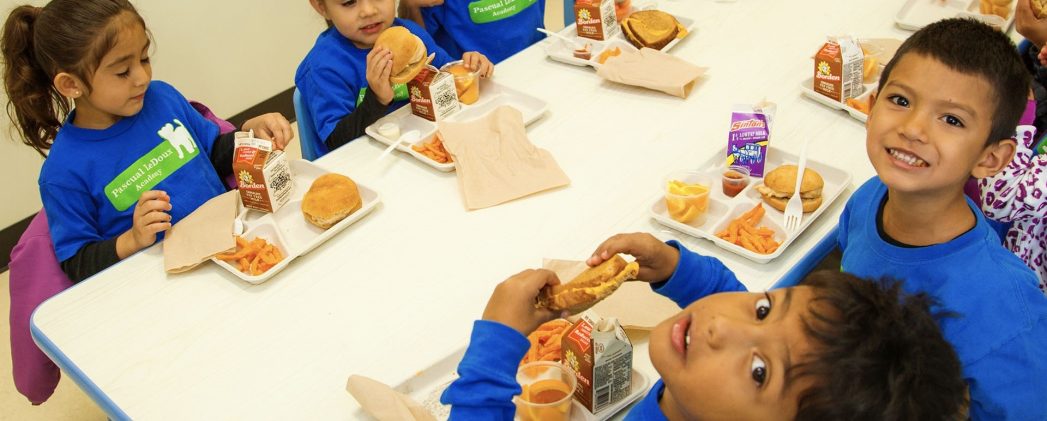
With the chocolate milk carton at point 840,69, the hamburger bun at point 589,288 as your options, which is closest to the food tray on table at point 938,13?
the chocolate milk carton at point 840,69

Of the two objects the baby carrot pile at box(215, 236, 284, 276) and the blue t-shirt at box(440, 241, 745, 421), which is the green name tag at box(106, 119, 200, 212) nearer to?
the baby carrot pile at box(215, 236, 284, 276)

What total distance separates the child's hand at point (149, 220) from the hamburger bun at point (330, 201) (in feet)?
0.91

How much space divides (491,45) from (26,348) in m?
1.61

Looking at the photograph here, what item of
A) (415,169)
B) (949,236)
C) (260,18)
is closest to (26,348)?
(415,169)

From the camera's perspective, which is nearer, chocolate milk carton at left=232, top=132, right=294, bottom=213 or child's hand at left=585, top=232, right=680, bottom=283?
child's hand at left=585, top=232, right=680, bottom=283

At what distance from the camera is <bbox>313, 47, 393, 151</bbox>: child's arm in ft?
6.54

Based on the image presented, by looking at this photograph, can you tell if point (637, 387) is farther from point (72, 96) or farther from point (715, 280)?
point (72, 96)

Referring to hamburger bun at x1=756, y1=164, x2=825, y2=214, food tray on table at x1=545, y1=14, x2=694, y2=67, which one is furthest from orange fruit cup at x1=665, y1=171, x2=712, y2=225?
food tray on table at x1=545, y1=14, x2=694, y2=67

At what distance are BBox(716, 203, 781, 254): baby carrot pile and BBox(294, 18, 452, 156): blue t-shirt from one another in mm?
977

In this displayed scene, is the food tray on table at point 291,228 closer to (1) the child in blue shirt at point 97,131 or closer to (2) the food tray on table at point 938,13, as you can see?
(1) the child in blue shirt at point 97,131

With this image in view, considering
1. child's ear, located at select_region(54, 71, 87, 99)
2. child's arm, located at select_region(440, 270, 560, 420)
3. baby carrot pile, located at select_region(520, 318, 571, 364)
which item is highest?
child's ear, located at select_region(54, 71, 87, 99)

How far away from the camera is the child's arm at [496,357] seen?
3.68 ft

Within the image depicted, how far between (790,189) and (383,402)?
0.93 meters

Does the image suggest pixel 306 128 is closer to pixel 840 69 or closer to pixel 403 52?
pixel 403 52
